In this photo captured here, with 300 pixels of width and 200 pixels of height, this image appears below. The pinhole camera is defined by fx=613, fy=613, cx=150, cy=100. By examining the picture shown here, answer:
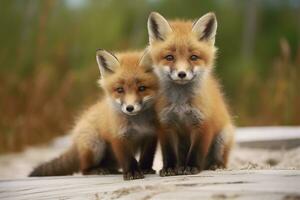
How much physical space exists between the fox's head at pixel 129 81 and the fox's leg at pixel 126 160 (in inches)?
8.4

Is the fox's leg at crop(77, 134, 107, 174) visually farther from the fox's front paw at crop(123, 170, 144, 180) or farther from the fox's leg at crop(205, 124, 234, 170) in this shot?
the fox's leg at crop(205, 124, 234, 170)

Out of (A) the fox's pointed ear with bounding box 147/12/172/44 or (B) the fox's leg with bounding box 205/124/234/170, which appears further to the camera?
(B) the fox's leg with bounding box 205/124/234/170

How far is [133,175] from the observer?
3672 mm

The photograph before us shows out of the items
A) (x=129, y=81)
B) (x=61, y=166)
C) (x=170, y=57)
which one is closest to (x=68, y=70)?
(x=61, y=166)

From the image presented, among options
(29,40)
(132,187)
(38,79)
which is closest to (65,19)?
(29,40)

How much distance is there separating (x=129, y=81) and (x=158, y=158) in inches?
92.9

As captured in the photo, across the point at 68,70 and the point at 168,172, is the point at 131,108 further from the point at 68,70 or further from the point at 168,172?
the point at 68,70

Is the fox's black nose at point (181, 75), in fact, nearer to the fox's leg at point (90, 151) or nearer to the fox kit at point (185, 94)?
the fox kit at point (185, 94)

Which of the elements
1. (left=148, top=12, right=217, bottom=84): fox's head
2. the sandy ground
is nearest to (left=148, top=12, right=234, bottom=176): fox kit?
(left=148, top=12, right=217, bottom=84): fox's head

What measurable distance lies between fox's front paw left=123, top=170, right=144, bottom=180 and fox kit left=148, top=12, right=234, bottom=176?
0.13 metres

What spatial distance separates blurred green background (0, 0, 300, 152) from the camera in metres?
7.41

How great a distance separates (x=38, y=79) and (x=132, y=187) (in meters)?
4.49

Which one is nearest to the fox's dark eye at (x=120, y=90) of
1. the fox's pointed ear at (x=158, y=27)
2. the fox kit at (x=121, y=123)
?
the fox kit at (x=121, y=123)

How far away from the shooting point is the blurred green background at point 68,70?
7.41 m
